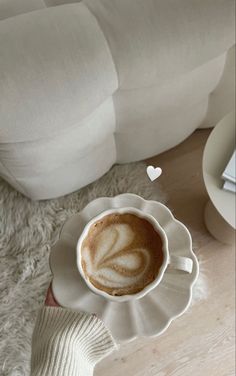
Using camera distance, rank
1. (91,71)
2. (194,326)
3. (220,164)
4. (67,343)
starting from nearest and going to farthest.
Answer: (67,343) < (91,71) < (220,164) < (194,326)

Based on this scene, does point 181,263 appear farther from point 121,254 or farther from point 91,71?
point 91,71

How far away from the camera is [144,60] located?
895 millimetres

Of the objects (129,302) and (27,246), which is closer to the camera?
(129,302)

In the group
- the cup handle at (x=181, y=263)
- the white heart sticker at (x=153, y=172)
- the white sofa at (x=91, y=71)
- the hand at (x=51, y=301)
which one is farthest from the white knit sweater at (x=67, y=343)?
the white heart sticker at (x=153, y=172)

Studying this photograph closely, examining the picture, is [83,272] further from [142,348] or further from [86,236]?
[142,348]

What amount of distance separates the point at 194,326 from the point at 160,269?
0.57 meters

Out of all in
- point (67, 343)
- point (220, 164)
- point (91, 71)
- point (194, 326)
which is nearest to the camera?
point (67, 343)

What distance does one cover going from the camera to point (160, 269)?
673 millimetres

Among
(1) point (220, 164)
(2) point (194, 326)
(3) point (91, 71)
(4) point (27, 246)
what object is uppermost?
(3) point (91, 71)

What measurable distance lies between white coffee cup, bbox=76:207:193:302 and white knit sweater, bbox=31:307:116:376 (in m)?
0.06

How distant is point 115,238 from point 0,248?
0.57 m

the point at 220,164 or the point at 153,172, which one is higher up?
the point at 220,164

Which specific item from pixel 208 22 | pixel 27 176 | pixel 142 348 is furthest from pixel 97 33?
pixel 142 348

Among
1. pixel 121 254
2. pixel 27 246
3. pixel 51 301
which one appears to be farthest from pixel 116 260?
pixel 27 246
